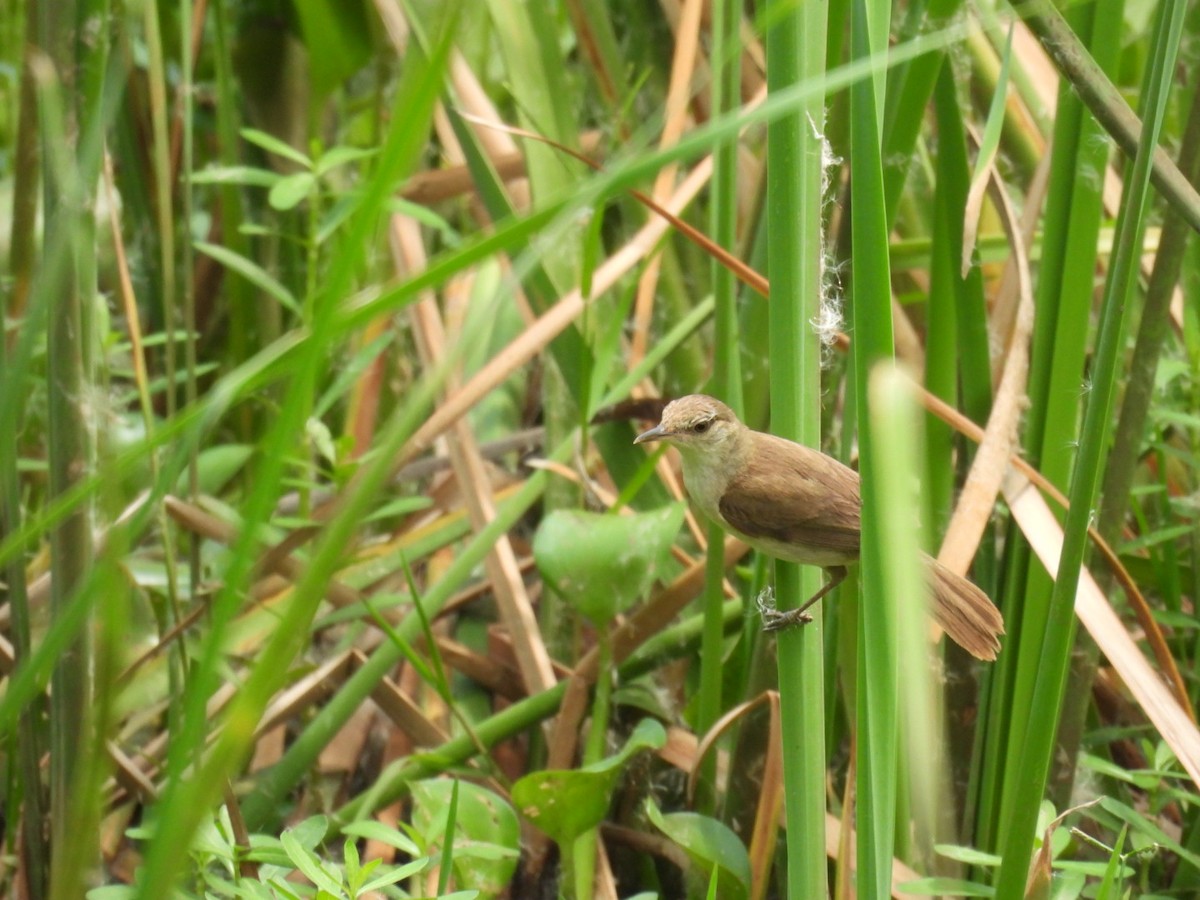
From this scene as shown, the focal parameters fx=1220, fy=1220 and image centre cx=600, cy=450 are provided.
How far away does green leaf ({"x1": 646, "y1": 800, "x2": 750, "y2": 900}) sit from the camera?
151 cm

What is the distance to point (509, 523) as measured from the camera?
1.91 metres

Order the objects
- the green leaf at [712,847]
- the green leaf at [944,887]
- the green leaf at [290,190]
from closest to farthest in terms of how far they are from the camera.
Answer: the green leaf at [944,887]
the green leaf at [712,847]
the green leaf at [290,190]

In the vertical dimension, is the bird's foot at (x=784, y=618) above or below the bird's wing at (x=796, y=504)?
below

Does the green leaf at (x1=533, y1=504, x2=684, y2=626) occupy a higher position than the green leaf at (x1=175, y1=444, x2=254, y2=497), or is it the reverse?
the green leaf at (x1=175, y1=444, x2=254, y2=497)

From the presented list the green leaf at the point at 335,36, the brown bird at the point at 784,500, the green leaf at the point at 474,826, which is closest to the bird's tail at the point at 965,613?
the brown bird at the point at 784,500

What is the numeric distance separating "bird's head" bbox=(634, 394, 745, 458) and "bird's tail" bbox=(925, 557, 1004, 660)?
34cm

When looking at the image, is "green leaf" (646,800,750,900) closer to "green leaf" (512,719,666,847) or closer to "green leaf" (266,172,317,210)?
"green leaf" (512,719,666,847)

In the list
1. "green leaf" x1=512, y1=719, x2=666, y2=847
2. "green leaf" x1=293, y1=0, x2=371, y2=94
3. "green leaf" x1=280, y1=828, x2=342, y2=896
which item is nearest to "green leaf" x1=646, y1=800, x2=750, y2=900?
"green leaf" x1=512, y1=719, x2=666, y2=847

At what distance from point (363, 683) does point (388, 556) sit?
0.42 m

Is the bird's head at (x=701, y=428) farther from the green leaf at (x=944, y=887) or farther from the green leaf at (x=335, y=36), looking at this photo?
the green leaf at (x=335, y=36)

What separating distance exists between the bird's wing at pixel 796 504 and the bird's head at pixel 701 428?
0.05 metres

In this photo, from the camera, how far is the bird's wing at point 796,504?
1.43 meters

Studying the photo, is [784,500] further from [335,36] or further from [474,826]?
[335,36]

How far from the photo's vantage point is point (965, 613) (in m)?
1.39
